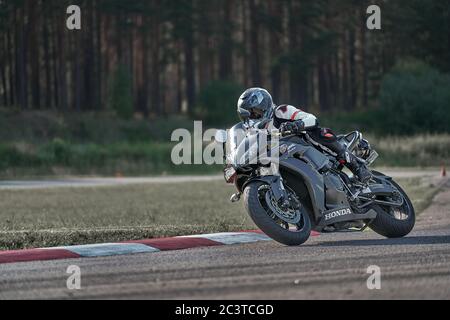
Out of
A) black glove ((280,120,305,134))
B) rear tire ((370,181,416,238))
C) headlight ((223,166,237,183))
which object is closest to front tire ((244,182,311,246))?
headlight ((223,166,237,183))

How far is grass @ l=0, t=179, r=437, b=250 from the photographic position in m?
14.3

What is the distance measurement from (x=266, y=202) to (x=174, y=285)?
329cm

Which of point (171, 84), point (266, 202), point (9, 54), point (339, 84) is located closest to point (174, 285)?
point (266, 202)

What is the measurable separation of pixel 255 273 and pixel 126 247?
9.76 feet

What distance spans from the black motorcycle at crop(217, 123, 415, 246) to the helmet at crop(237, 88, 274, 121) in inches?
6.6

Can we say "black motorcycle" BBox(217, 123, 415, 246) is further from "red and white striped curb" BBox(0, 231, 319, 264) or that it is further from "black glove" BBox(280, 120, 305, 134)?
"red and white striped curb" BBox(0, 231, 319, 264)

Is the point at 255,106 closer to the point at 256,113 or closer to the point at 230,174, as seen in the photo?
the point at 256,113

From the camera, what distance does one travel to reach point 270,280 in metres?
9.17

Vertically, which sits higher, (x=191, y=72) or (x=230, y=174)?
(x=230, y=174)

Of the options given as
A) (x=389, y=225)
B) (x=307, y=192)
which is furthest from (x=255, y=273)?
(x=389, y=225)

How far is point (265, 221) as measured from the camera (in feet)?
39.2

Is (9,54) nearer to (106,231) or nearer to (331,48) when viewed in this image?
(331,48)

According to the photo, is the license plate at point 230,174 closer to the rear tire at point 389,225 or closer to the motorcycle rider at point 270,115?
the motorcycle rider at point 270,115

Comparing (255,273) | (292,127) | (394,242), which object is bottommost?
(394,242)
